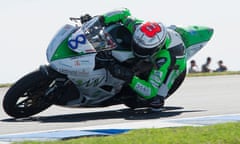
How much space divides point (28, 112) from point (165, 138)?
3.43 m

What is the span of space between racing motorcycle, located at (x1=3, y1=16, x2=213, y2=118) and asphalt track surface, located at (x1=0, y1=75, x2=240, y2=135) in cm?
22

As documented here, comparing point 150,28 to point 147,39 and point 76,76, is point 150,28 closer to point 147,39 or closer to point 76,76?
point 147,39

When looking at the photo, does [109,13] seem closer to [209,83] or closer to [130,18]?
[130,18]

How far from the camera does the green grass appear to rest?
8.43 m

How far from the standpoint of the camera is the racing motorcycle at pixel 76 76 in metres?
11.3

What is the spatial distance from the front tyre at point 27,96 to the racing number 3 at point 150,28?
1597 millimetres

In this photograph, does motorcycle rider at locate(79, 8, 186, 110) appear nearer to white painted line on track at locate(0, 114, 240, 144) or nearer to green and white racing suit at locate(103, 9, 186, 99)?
green and white racing suit at locate(103, 9, 186, 99)

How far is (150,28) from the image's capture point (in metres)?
11.9

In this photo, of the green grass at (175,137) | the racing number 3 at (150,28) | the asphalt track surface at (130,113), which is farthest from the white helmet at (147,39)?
the green grass at (175,137)

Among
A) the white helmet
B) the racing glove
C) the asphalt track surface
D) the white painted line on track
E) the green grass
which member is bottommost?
the asphalt track surface

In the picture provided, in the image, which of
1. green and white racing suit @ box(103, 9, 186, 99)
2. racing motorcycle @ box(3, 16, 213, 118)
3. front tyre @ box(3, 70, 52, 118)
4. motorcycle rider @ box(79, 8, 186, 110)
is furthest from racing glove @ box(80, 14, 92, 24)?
front tyre @ box(3, 70, 52, 118)

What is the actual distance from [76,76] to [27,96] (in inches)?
29.3

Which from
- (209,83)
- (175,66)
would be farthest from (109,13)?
(209,83)

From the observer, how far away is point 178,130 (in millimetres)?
9289
